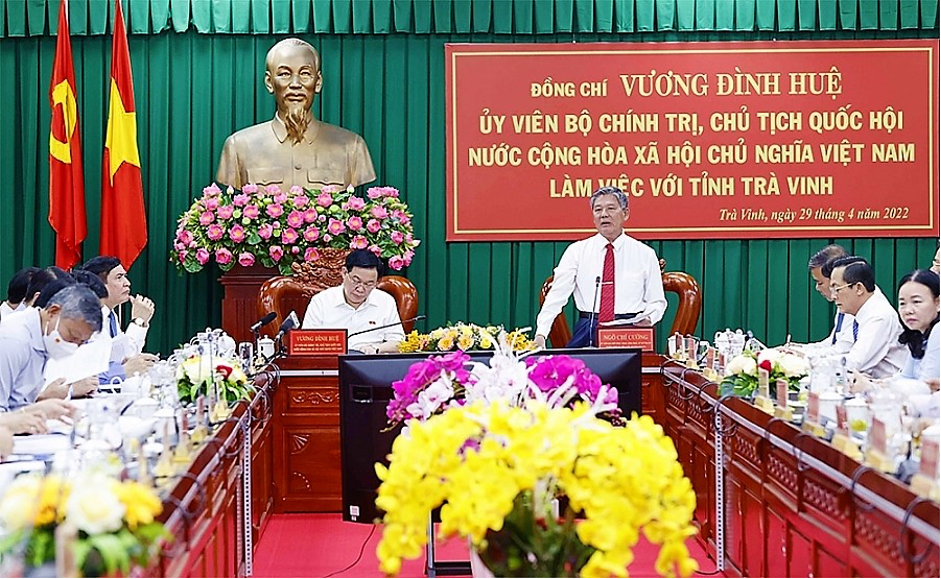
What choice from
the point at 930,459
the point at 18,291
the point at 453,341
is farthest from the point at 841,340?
the point at 18,291

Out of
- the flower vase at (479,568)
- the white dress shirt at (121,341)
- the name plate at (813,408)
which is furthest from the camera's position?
the white dress shirt at (121,341)

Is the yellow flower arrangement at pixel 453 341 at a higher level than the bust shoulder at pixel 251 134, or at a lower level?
lower

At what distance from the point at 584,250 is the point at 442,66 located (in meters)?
2.57

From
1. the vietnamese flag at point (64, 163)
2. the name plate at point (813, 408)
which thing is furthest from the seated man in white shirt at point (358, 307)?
the name plate at point (813, 408)

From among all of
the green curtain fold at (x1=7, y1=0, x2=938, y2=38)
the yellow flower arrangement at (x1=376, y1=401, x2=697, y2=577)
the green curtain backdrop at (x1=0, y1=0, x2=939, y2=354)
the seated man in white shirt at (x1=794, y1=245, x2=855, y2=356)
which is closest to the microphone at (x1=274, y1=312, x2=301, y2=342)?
the seated man in white shirt at (x1=794, y1=245, x2=855, y2=356)

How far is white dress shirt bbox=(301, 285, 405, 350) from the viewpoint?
6.15 meters

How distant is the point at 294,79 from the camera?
754 centimetres

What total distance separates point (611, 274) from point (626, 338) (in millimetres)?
721

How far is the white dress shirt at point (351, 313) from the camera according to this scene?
615cm

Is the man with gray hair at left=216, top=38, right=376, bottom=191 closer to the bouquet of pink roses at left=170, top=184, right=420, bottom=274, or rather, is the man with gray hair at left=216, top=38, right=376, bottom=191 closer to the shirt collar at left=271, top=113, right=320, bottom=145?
the shirt collar at left=271, top=113, right=320, bottom=145

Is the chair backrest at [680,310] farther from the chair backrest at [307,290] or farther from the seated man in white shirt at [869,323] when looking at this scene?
the seated man in white shirt at [869,323]

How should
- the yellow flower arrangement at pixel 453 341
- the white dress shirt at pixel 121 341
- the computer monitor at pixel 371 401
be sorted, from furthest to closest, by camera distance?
1. the white dress shirt at pixel 121 341
2. the yellow flower arrangement at pixel 453 341
3. the computer monitor at pixel 371 401

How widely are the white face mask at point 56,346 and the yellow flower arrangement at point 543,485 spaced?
256cm

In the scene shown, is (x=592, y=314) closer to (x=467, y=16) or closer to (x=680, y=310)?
(x=680, y=310)
